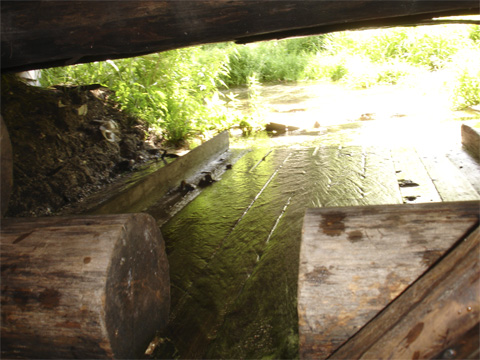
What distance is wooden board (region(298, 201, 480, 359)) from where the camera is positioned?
1.38m

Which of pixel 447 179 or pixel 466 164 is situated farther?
pixel 466 164

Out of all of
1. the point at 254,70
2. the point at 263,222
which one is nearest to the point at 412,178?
the point at 263,222

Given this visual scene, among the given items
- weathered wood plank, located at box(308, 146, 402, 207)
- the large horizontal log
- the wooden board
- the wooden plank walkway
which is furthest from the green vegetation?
the wooden board

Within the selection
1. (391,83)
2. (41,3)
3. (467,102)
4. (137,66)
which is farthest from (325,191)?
(391,83)

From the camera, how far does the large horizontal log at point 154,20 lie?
1.87 metres

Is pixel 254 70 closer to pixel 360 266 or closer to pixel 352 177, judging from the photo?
pixel 352 177

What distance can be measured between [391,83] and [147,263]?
9500 mm

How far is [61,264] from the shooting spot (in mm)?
1549

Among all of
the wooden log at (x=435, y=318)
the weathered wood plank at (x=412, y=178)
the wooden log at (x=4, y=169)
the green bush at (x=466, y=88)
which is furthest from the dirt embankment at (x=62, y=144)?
the green bush at (x=466, y=88)

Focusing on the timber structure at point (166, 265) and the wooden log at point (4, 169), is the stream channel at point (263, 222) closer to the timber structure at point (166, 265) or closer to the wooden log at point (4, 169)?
the timber structure at point (166, 265)

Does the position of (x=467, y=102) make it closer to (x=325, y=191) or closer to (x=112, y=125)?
(x=325, y=191)

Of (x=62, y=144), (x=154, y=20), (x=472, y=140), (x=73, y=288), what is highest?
(x=154, y=20)

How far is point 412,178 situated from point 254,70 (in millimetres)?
10007

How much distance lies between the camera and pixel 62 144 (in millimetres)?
4094
